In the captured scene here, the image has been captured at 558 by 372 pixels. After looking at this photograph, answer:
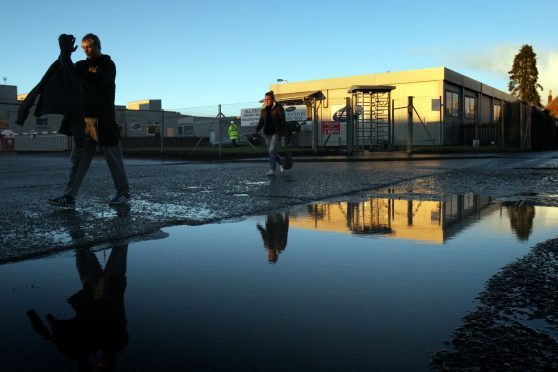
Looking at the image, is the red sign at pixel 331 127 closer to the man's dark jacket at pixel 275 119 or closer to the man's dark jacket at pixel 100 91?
the man's dark jacket at pixel 275 119

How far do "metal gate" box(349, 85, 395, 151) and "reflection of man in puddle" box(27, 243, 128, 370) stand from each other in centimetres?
1997

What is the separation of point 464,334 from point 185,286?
159 cm

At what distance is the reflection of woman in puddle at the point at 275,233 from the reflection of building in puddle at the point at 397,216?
0.13 meters

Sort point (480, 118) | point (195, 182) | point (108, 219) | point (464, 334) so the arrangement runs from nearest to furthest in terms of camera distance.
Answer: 1. point (464, 334)
2. point (108, 219)
3. point (195, 182)
4. point (480, 118)

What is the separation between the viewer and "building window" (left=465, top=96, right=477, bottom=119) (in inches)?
1516

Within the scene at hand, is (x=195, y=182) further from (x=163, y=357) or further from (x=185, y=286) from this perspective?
(x=163, y=357)

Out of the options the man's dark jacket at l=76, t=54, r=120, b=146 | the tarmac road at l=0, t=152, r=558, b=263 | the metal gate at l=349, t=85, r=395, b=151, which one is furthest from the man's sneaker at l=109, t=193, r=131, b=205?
the metal gate at l=349, t=85, r=395, b=151

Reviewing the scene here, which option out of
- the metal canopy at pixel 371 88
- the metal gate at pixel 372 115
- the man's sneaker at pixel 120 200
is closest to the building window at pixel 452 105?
the metal gate at pixel 372 115

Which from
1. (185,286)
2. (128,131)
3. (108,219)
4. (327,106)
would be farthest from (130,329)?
(327,106)

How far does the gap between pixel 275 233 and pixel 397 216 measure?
5.16 feet

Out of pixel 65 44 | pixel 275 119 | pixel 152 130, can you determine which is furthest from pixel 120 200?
pixel 152 130

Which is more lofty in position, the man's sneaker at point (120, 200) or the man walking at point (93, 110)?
the man walking at point (93, 110)

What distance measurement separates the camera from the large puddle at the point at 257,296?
7.02ft

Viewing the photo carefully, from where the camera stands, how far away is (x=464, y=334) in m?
2.29
